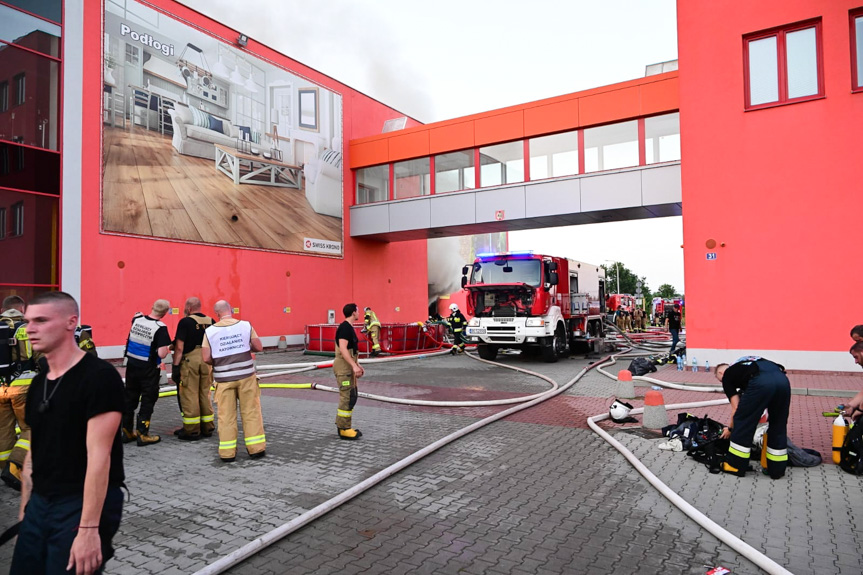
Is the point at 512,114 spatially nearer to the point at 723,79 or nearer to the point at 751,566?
the point at 723,79

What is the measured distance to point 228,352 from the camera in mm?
5875

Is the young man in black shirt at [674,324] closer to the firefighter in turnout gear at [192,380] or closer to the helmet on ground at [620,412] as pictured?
the helmet on ground at [620,412]

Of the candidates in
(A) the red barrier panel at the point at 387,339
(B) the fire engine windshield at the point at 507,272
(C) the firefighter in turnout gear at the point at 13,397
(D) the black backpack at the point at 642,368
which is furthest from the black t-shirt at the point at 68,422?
(A) the red barrier panel at the point at 387,339

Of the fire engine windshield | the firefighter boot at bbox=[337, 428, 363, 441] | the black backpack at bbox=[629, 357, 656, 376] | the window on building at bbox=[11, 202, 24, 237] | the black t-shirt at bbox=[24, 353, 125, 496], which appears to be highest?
the window on building at bbox=[11, 202, 24, 237]

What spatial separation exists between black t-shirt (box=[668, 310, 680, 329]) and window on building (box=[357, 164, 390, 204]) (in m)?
12.5

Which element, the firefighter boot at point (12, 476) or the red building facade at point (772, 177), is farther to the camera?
the red building facade at point (772, 177)

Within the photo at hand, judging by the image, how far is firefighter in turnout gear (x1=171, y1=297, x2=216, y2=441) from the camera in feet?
22.1

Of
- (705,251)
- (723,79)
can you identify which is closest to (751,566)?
(705,251)

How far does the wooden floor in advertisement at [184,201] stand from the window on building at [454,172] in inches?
217

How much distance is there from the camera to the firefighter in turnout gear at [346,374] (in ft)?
21.6

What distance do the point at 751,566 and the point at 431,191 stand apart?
63.7 ft

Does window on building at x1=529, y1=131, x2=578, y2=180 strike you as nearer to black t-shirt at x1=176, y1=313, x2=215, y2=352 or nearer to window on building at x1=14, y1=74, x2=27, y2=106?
black t-shirt at x1=176, y1=313, x2=215, y2=352

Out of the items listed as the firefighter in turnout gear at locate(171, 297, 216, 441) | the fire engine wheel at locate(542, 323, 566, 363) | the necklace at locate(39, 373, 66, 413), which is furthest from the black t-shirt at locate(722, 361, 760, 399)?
the fire engine wheel at locate(542, 323, 566, 363)

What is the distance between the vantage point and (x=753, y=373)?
17.0ft
